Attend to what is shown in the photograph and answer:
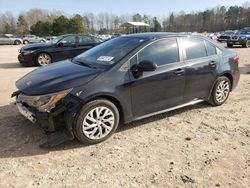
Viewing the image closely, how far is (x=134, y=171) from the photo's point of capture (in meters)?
3.33

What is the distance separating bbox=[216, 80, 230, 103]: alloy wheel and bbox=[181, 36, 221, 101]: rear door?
0.32m

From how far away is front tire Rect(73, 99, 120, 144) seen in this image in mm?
3793

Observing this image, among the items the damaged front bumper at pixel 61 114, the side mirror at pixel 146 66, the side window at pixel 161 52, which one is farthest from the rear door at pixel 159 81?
the damaged front bumper at pixel 61 114

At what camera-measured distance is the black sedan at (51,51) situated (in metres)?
11.4

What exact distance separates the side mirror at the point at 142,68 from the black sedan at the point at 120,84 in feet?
0.05

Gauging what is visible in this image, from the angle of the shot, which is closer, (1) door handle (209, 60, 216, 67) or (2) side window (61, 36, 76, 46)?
(1) door handle (209, 60, 216, 67)

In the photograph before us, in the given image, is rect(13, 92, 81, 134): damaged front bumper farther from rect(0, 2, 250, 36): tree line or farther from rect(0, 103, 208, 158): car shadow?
rect(0, 2, 250, 36): tree line

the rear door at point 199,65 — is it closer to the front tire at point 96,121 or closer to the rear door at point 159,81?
the rear door at point 159,81

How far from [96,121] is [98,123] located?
0.16ft

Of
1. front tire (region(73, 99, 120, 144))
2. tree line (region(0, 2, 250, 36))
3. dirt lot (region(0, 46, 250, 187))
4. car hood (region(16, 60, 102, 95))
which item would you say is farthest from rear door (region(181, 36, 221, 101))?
tree line (region(0, 2, 250, 36))

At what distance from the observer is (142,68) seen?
163 inches

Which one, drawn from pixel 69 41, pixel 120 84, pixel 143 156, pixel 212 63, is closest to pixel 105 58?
pixel 120 84

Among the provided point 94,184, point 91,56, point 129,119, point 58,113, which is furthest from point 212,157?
point 91,56

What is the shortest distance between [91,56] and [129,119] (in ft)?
4.66
